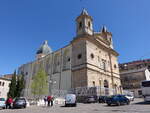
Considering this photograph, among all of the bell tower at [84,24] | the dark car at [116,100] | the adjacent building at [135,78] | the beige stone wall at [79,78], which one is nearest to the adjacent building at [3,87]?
the beige stone wall at [79,78]

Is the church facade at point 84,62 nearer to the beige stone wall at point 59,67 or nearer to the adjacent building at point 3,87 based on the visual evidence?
the beige stone wall at point 59,67

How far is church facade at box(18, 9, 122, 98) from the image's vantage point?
1299 inches

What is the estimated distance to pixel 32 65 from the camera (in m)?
53.2

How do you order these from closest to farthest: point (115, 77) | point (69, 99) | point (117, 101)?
point (117, 101) < point (69, 99) < point (115, 77)

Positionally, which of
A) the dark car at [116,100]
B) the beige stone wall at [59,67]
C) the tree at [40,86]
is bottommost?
the dark car at [116,100]

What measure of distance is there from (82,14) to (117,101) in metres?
25.1

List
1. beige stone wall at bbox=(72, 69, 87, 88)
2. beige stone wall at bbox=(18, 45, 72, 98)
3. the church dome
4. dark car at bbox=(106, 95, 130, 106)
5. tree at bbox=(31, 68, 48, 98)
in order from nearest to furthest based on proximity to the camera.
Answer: dark car at bbox=(106, 95, 130, 106) < beige stone wall at bbox=(72, 69, 87, 88) < tree at bbox=(31, 68, 48, 98) < beige stone wall at bbox=(18, 45, 72, 98) < the church dome

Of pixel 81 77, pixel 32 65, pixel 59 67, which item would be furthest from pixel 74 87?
pixel 32 65

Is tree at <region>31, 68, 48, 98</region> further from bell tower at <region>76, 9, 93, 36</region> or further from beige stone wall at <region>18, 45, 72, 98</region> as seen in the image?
bell tower at <region>76, 9, 93, 36</region>

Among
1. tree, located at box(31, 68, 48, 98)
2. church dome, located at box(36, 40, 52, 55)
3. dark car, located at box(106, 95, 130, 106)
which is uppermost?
church dome, located at box(36, 40, 52, 55)

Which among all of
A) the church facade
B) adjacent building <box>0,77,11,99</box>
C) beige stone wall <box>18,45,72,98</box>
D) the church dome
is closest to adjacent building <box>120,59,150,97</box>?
the church facade

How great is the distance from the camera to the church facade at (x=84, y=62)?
1299 inches

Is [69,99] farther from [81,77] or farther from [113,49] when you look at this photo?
[113,49]

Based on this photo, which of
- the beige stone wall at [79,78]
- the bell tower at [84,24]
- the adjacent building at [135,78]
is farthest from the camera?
the adjacent building at [135,78]
